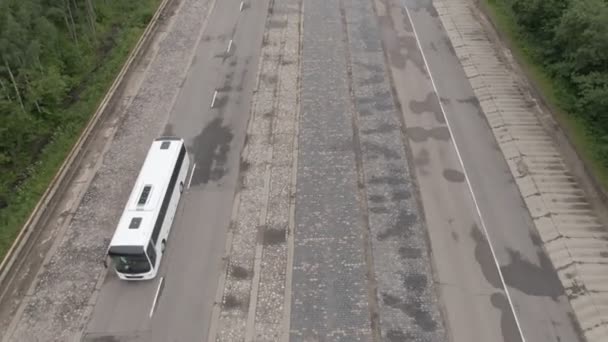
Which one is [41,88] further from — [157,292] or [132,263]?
[157,292]

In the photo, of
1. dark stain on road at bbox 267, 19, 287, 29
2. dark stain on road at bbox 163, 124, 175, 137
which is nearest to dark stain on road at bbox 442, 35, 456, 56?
dark stain on road at bbox 267, 19, 287, 29

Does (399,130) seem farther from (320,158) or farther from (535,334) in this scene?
(535,334)

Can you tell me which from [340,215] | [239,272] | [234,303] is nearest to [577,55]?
[340,215]

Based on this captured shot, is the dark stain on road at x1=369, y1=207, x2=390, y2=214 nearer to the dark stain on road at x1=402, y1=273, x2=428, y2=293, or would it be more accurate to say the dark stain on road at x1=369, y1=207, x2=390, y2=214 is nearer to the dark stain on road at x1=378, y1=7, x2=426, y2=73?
the dark stain on road at x1=402, y1=273, x2=428, y2=293

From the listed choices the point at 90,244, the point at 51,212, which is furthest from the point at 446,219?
the point at 51,212

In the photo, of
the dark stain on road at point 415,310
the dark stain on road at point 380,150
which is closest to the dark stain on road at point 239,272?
the dark stain on road at point 415,310

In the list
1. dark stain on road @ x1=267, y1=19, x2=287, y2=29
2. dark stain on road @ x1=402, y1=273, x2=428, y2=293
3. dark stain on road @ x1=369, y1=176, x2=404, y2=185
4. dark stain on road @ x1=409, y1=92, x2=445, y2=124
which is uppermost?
dark stain on road @ x1=267, y1=19, x2=287, y2=29

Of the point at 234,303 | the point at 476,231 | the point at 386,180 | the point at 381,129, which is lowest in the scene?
the point at 234,303
